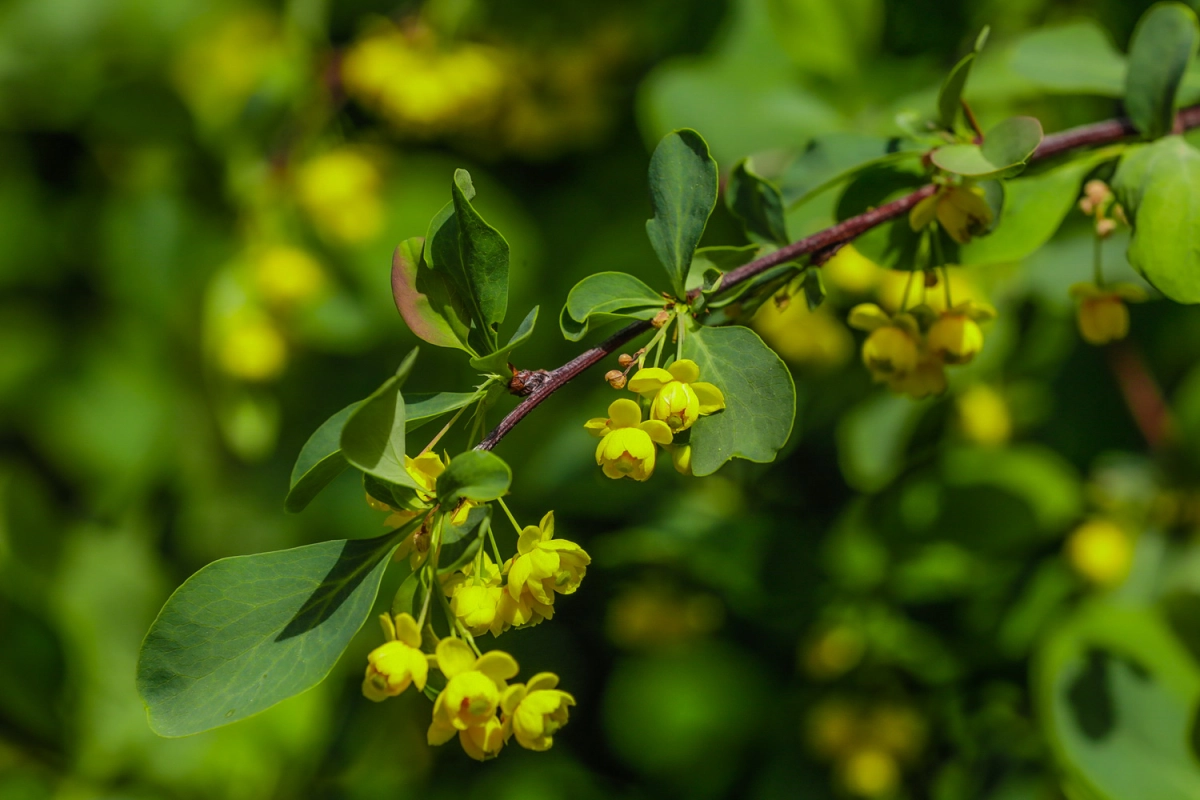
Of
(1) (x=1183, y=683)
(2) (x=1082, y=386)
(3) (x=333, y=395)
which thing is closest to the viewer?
(1) (x=1183, y=683)

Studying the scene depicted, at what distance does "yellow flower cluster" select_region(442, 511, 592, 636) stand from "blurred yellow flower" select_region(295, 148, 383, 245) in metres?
1.04

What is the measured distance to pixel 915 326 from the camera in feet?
2.50

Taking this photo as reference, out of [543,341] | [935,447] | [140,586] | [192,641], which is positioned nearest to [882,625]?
[935,447]

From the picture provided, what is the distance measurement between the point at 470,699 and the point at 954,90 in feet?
1.79

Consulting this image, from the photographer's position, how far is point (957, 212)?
68cm

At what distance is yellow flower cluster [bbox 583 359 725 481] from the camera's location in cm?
59

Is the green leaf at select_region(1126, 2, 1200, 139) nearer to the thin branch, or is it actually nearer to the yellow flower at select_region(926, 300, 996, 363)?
the thin branch

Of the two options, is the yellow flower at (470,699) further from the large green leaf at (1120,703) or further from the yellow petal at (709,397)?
the large green leaf at (1120,703)

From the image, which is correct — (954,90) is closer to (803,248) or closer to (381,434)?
(803,248)

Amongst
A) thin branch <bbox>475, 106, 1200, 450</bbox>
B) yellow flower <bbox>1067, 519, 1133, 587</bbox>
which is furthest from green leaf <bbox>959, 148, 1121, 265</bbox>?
yellow flower <bbox>1067, 519, 1133, 587</bbox>

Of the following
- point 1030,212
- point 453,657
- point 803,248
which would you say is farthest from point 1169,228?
point 453,657

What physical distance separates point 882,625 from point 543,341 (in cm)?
75

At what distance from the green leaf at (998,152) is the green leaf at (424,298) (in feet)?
1.16

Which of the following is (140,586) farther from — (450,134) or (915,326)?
(915,326)
